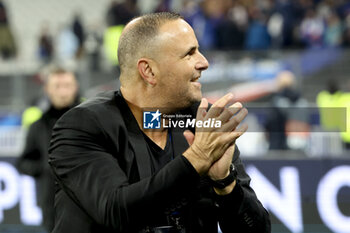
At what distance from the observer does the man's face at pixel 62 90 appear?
6.38 m

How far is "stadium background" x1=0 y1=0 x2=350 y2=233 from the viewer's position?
8875mm

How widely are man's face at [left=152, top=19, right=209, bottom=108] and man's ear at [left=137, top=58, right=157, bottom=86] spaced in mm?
34

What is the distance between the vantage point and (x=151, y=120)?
9.39 ft

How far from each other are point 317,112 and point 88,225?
9773mm

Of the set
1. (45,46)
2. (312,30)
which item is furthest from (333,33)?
(45,46)

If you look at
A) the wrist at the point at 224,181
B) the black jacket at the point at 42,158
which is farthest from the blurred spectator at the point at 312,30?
the wrist at the point at 224,181

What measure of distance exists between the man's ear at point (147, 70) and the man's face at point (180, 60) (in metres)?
0.03

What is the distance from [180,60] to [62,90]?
3.84 metres

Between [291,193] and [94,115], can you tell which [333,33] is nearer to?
[291,193]

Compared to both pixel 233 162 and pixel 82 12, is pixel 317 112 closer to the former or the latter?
pixel 233 162

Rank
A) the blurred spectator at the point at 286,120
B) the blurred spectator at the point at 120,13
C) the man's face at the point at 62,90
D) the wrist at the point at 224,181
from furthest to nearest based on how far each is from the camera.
Answer: the blurred spectator at the point at 120,13, the blurred spectator at the point at 286,120, the man's face at the point at 62,90, the wrist at the point at 224,181

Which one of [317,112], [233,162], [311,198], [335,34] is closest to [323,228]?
[311,198]

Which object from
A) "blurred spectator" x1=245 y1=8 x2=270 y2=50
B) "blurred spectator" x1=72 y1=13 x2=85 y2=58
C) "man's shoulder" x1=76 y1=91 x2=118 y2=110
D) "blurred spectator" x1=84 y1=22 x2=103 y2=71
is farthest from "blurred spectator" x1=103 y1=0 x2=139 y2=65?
"man's shoulder" x1=76 y1=91 x2=118 y2=110

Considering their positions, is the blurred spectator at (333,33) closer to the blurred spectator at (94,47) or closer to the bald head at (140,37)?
the blurred spectator at (94,47)
